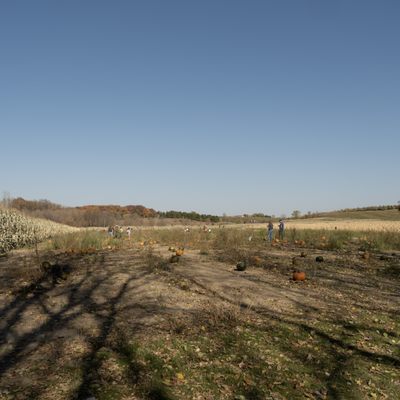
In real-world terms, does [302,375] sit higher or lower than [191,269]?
lower

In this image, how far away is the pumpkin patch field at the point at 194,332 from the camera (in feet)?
17.3

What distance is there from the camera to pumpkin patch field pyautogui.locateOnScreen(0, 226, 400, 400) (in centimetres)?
528

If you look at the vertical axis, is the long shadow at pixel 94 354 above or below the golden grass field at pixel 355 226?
below

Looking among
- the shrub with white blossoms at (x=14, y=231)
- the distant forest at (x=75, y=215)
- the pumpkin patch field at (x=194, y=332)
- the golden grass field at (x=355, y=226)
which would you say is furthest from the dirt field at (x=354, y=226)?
the shrub with white blossoms at (x=14, y=231)

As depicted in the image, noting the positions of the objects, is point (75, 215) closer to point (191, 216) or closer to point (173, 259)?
point (191, 216)

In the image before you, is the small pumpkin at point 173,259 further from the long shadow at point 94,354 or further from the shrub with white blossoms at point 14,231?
the shrub with white blossoms at point 14,231

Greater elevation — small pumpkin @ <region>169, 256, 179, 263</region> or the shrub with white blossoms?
the shrub with white blossoms

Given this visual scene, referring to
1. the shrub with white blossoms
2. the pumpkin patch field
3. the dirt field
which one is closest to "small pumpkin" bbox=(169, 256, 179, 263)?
the pumpkin patch field

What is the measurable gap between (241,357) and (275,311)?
277 cm

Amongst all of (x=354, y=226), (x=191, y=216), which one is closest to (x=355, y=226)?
(x=354, y=226)

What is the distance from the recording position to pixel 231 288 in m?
10.4

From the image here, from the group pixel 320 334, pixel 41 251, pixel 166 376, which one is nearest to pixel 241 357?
pixel 166 376

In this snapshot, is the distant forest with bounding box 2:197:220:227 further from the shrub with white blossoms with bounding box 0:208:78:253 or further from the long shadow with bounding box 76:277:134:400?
the long shadow with bounding box 76:277:134:400

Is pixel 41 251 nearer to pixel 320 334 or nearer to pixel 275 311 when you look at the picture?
pixel 275 311
